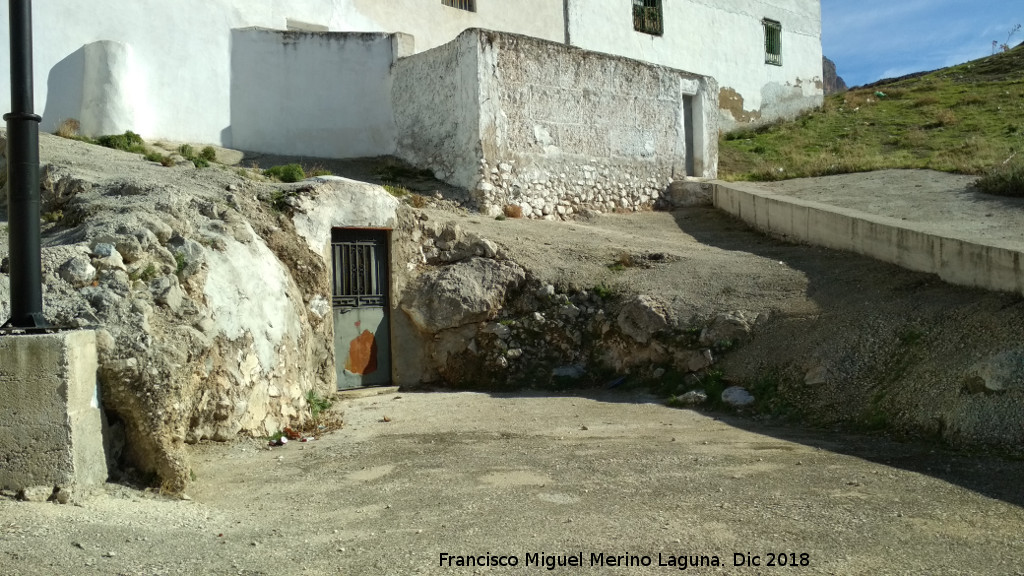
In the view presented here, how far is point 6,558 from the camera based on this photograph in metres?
4.05

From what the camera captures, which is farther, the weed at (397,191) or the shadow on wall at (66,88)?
the shadow on wall at (66,88)

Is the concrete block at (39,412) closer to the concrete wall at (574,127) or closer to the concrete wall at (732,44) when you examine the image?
the concrete wall at (574,127)

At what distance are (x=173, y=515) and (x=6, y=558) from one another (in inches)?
46.1

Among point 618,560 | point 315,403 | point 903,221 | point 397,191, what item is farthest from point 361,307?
point 903,221

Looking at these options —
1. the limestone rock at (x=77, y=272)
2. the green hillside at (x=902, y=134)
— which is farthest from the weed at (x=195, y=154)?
the green hillside at (x=902, y=134)

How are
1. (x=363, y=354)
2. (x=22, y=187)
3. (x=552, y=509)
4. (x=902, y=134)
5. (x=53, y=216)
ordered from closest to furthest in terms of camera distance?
(x=22, y=187) < (x=552, y=509) < (x=53, y=216) < (x=363, y=354) < (x=902, y=134)

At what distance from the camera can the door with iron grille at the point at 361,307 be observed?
1037cm

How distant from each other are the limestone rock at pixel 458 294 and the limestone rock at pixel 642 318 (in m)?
1.44

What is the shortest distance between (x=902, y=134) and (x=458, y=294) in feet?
53.1

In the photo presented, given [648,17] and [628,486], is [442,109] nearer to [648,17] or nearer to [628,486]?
[628,486]

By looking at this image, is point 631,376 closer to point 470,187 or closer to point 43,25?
point 470,187

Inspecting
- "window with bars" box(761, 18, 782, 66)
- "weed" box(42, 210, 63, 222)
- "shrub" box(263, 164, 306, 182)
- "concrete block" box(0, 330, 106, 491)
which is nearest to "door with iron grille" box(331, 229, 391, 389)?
"shrub" box(263, 164, 306, 182)

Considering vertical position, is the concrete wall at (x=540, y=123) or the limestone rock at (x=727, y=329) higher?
the concrete wall at (x=540, y=123)

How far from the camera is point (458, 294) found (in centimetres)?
1057
